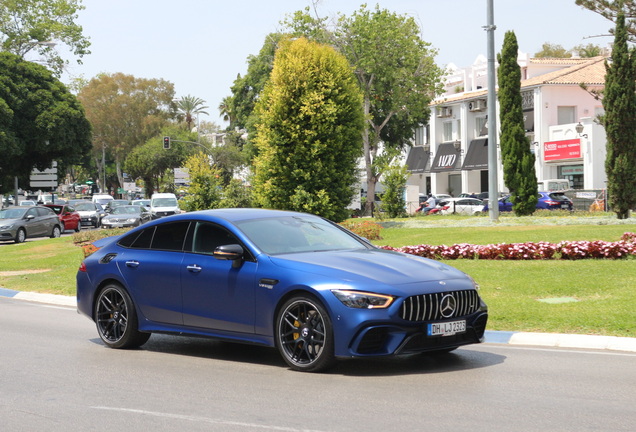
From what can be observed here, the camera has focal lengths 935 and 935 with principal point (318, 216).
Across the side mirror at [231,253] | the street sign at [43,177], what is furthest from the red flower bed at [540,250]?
the street sign at [43,177]

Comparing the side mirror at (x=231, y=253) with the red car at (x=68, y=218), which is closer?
the side mirror at (x=231, y=253)

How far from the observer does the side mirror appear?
359 inches

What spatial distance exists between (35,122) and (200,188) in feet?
90.7

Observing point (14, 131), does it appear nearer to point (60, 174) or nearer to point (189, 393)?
point (60, 174)

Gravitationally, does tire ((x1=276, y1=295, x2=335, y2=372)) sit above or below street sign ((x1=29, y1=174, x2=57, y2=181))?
below

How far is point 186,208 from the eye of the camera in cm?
3438

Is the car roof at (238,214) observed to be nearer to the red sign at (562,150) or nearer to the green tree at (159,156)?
the red sign at (562,150)

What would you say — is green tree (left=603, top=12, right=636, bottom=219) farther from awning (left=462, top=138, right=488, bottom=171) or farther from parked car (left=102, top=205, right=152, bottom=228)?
awning (left=462, top=138, right=488, bottom=171)

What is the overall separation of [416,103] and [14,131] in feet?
79.3

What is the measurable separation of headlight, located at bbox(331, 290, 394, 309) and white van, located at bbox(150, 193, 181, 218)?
44.9m

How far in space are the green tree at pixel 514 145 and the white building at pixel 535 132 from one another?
2120 cm

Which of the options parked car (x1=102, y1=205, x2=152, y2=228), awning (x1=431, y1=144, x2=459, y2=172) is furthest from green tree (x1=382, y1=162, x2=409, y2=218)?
awning (x1=431, y1=144, x2=459, y2=172)

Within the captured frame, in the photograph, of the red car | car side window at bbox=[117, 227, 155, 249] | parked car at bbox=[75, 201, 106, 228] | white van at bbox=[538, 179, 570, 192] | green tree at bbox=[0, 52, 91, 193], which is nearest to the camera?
car side window at bbox=[117, 227, 155, 249]

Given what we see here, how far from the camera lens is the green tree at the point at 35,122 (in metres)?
56.5
